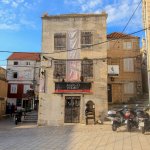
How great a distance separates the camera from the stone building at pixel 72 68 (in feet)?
65.3

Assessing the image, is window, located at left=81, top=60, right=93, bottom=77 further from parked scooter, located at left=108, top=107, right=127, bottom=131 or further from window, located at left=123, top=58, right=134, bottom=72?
window, located at left=123, top=58, right=134, bottom=72

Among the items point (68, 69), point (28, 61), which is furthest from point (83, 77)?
point (28, 61)

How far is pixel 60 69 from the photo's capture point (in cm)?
2045

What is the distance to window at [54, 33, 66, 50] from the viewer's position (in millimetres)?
20750

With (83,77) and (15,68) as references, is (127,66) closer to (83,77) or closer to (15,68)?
(83,77)

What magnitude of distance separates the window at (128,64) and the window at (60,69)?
36.4 ft

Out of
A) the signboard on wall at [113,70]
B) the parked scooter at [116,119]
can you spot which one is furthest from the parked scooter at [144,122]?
the signboard on wall at [113,70]

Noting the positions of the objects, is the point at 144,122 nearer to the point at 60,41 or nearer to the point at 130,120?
the point at 130,120

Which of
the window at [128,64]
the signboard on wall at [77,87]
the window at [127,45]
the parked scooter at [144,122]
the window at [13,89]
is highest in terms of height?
the window at [127,45]

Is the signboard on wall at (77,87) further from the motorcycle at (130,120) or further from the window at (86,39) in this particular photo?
the motorcycle at (130,120)

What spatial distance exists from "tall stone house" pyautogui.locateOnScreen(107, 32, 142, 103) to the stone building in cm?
871

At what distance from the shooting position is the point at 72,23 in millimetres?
20812

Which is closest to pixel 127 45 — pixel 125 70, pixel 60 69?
pixel 125 70

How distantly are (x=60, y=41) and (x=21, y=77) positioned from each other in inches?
1105
